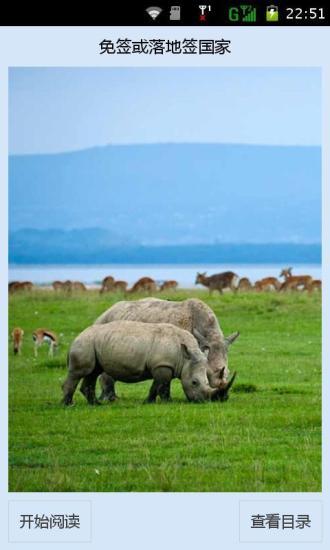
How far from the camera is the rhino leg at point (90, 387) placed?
15562 mm

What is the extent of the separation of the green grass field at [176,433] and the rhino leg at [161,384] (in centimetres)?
23

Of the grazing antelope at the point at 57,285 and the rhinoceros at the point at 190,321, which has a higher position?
the grazing antelope at the point at 57,285

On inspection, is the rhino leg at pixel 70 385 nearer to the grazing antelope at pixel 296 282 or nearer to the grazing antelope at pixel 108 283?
the grazing antelope at pixel 108 283

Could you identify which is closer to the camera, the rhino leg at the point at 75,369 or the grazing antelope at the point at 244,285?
the rhino leg at the point at 75,369

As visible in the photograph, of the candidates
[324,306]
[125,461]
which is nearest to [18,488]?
[125,461]

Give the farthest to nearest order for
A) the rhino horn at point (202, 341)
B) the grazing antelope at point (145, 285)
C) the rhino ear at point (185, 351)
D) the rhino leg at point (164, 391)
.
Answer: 1. the grazing antelope at point (145, 285)
2. the rhino horn at point (202, 341)
3. the rhino leg at point (164, 391)
4. the rhino ear at point (185, 351)

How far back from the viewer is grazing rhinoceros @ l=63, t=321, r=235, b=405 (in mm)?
15266

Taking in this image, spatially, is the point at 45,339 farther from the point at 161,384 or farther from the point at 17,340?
the point at 161,384

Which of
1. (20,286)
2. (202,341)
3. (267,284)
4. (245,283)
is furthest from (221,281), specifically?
(202,341)

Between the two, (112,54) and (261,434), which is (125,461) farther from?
(112,54)

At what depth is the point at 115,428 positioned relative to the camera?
44.0 ft
